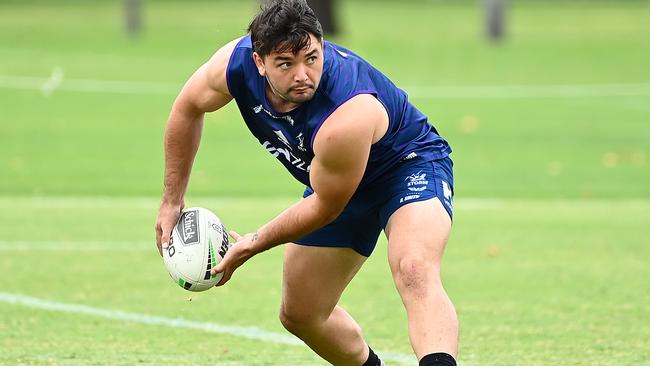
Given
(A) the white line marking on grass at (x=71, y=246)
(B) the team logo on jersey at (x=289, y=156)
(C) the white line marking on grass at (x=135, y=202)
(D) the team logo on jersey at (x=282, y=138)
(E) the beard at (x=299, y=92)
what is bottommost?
(C) the white line marking on grass at (x=135, y=202)

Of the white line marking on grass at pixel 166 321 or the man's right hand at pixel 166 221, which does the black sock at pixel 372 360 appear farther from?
the man's right hand at pixel 166 221

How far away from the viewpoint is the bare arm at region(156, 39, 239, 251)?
625cm

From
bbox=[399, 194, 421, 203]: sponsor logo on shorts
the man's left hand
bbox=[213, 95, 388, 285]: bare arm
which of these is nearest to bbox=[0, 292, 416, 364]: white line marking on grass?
bbox=[399, 194, 421, 203]: sponsor logo on shorts

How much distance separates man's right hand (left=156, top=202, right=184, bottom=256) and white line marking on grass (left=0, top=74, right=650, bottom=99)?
17.2m

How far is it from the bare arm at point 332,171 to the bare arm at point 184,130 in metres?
0.82

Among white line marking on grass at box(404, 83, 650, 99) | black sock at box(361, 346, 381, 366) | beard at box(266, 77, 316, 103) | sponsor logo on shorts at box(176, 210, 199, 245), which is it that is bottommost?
white line marking on grass at box(404, 83, 650, 99)

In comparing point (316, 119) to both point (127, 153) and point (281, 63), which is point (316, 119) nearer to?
point (281, 63)

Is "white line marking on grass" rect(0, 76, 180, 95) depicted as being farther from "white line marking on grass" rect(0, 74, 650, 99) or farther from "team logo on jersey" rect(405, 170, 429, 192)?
"team logo on jersey" rect(405, 170, 429, 192)

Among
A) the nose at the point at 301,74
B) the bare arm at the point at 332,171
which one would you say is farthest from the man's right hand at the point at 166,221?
the nose at the point at 301,74

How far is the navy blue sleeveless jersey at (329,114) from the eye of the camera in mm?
5551

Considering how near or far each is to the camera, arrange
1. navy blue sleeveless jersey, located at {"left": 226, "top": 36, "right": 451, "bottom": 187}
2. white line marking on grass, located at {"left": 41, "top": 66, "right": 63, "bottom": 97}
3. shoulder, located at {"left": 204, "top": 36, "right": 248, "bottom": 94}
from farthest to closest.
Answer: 1. white line marking on grass, located at {"left": 41, "top": 66, "right": 63, "bottom": 97}
2. shoulder, located at {"left": 204, "top": 36, "right": 248, "bottom": 94}
3. navy blue sleeveless jersey, located at {"left": 226, "top": 36, "right": 451, "bottom": 187}

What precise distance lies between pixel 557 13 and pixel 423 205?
116 ft

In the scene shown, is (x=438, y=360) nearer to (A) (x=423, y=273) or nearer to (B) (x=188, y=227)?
(A) (x=423, y=273)

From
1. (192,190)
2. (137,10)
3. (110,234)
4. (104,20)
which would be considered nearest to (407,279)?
(110,234)
